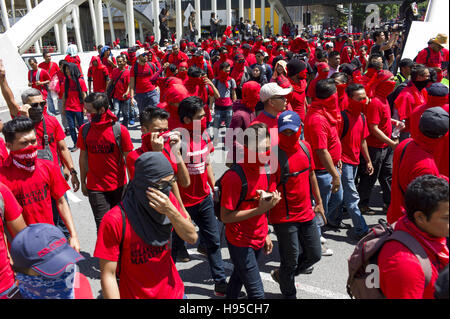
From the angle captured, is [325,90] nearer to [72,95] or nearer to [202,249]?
[202,249]

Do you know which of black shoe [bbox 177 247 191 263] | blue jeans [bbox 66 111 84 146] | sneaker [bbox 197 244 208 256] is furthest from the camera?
blue jeans [bbox 66 111 84 146]

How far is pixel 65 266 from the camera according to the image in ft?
7.02

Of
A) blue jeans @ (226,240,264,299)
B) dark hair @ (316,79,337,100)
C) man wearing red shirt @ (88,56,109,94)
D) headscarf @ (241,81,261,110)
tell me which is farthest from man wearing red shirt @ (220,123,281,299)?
man wearing red shirt @ (88,56,109,94)

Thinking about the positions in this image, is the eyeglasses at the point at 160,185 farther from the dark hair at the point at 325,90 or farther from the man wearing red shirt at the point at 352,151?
the man wearing red shirt at the point at 352,151

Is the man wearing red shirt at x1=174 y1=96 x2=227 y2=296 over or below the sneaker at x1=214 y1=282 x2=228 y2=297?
over

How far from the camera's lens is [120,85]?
34.6 feet

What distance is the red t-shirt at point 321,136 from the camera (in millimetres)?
4504

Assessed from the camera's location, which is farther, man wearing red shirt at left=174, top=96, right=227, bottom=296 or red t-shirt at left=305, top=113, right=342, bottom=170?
red t-shirt at left=305, top=113, right=342, bottom=170

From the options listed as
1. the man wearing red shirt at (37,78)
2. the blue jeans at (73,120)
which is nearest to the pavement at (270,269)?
the blue jeans at (73,120)

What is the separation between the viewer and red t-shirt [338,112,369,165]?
5234 mm

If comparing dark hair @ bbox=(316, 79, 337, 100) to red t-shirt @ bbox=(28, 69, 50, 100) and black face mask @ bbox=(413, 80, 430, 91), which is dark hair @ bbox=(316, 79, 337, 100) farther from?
red t-shirt @ bbox=(28, 69, 50, 100)

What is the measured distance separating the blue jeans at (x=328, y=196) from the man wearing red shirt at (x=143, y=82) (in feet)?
19.8

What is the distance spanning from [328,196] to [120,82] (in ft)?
23.6

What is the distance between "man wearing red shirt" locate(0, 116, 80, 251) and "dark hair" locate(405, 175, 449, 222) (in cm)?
266
